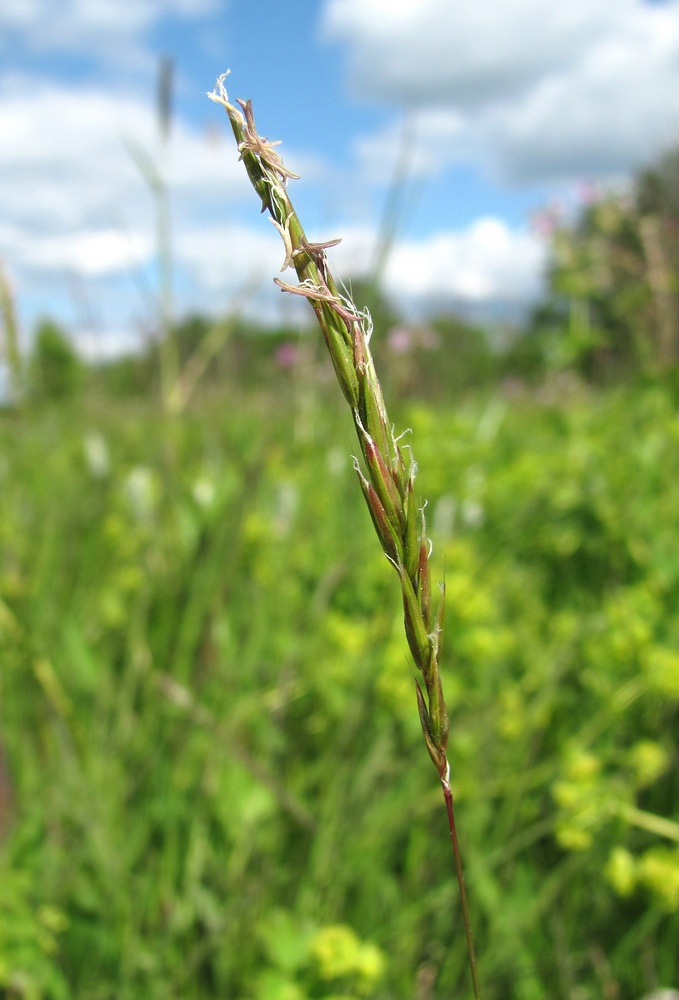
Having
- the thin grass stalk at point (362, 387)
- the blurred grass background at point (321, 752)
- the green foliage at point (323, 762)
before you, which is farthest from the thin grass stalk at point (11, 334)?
the thin grass stalk at point (362, 387)

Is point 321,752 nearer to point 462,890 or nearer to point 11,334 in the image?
point 11,334

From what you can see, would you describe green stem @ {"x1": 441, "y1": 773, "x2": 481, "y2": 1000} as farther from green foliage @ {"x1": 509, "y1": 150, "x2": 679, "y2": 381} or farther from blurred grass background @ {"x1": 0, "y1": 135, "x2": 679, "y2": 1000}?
green foliage @ {"x1": 509, "y1": 150, "x2": 679, "y2": 381}

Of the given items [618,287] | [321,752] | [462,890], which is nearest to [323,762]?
[321,752]

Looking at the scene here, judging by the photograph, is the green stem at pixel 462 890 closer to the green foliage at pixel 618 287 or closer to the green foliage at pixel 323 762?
the green foliage at pixel 323 762

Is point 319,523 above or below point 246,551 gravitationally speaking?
above

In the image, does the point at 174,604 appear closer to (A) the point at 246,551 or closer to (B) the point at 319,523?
(A) the point at 246,551

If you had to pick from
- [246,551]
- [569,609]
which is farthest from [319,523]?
[569,609]

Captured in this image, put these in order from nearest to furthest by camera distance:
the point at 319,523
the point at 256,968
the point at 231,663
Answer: the point at 256,968
the point at 231,663
the point at 319,523
